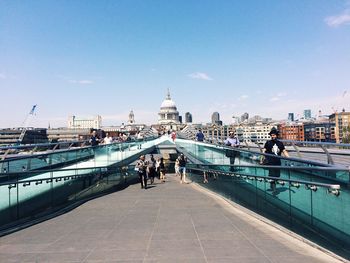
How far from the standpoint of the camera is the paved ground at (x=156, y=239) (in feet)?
19.4

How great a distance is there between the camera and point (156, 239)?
22.8 ft

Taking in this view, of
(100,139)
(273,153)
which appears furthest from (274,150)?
(100,139)

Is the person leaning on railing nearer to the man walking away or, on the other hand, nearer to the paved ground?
the paved ground

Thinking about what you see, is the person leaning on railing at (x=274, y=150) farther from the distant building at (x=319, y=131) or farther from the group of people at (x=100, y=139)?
the distant building at (x=319, y=131)

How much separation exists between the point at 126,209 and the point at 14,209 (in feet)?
9.96

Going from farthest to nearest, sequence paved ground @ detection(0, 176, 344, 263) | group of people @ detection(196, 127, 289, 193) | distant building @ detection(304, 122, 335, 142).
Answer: distant building @ detection(304, 122, 335, 142), group of people @ detection(196, 127, 289, 193), paved ground @ detection(0, 176, 344, 263)

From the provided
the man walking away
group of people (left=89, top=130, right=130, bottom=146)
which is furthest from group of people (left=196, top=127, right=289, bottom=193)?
group of people (left=89, top=130, right=130, bottom=146)

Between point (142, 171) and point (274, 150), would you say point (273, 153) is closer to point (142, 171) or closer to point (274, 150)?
point (274, 150)

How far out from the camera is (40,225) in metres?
8.55

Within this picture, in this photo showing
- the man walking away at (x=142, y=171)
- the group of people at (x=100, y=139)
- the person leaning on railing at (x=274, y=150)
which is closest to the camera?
the person leaning on railing at (x=274, y=150)

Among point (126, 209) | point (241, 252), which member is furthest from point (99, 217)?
point (241, 252)

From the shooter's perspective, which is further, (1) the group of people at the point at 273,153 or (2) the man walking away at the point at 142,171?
(2) the man walking away at the point at 142,171

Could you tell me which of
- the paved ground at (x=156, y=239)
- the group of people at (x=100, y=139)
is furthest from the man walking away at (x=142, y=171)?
the paved ground at (x=156, y=239)

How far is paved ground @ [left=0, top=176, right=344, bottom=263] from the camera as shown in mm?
5906
